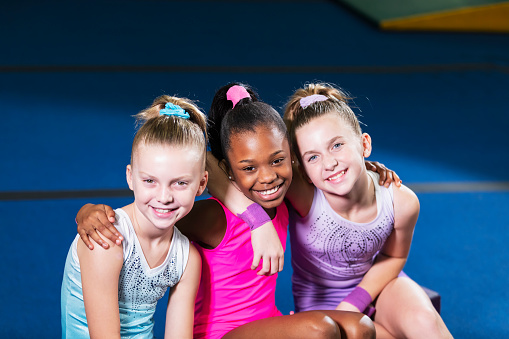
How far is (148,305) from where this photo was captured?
1.54 m

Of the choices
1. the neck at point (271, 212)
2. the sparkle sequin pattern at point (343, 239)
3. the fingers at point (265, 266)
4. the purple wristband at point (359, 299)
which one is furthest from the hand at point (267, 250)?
the purple wristband at point (359, 299)

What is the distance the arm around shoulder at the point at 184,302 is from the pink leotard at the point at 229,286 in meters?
0.10

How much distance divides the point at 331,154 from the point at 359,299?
43cm

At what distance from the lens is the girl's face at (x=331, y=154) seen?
160cm

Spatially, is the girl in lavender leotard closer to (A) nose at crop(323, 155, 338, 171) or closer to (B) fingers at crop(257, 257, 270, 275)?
(A) nose at crop(323, 155, 338, 171)

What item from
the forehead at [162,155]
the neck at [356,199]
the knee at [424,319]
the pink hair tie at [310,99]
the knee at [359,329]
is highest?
the pink hair tie at [310,99]

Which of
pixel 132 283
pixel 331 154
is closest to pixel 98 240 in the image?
pixel 132 283

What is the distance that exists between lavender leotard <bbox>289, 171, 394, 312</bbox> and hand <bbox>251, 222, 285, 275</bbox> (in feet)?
0.68

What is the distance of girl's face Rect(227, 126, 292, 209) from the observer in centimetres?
151

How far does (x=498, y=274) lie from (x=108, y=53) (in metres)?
3.27

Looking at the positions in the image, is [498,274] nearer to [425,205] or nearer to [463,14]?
[425,205]

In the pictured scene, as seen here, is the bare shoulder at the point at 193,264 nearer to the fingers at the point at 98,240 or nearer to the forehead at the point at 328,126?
the fingers at the point at 98,240

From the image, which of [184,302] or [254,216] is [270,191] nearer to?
[254,216]

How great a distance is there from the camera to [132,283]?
147 centimetres
